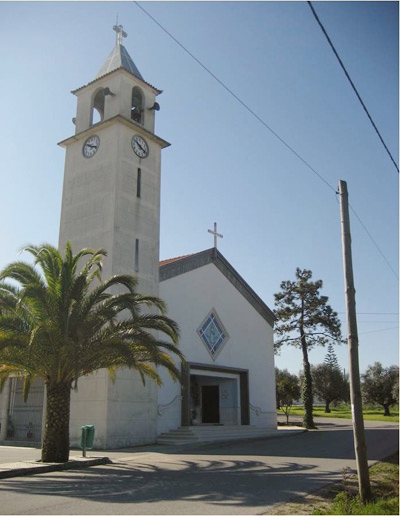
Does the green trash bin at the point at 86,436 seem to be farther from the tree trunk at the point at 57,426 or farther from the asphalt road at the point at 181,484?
the tree trunk at the point at 57,426

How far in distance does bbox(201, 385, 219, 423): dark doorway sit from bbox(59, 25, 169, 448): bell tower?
26.2 ft

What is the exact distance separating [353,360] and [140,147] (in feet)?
61.5

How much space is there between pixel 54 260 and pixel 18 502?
765 cm

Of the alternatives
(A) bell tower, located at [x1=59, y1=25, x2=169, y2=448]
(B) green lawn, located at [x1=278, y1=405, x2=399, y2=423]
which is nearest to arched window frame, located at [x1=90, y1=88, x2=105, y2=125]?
(A) bell tower, located at [x1=59, y1=25, x2=169, y2=448]

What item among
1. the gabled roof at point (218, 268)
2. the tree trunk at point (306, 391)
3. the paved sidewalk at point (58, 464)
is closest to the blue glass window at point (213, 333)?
the gabled roof at point (218, 268)

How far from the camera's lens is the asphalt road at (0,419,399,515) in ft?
27.0

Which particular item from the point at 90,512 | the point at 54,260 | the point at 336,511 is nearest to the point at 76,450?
the point at 54,260

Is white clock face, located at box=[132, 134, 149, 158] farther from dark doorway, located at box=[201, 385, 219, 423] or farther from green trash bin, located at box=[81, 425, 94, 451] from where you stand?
dark doorway, located at box=[201, 385, 219, 423]

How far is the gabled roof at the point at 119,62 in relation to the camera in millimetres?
25773

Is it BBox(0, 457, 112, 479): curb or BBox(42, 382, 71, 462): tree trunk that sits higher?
BBox(42, 382, 71, 462): tree trunk

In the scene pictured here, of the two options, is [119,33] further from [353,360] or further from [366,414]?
[366,414]

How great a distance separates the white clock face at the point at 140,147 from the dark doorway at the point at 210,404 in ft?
46.4

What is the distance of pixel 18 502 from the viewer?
8.68 m

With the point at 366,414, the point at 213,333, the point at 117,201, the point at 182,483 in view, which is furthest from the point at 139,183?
the point at 366,414
